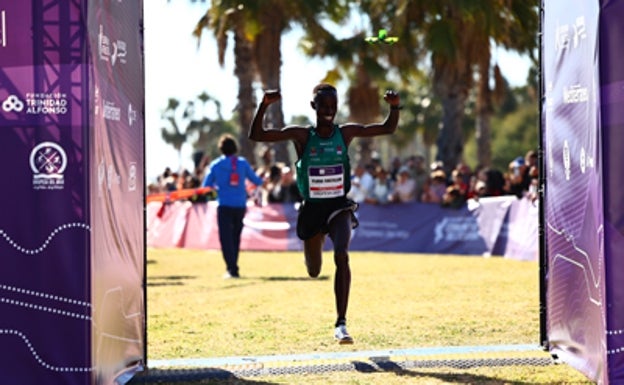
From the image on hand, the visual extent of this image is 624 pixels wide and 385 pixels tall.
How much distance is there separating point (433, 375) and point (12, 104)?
3338 millimetres

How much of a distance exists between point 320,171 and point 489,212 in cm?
1385

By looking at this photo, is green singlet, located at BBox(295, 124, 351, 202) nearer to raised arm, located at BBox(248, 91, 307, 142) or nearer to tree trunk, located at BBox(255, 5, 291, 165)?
raised arm, located at BBox(248, 91, 307, 142)

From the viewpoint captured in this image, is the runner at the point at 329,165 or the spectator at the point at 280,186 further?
the spectator at the point at 280,186

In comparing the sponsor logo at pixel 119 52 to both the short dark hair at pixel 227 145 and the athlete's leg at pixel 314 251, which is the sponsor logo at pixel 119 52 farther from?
the short dark hair at pixel 227 145

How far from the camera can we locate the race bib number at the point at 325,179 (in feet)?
30.2

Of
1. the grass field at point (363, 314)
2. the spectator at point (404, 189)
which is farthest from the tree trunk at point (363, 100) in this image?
the grass field at point (363, 314)

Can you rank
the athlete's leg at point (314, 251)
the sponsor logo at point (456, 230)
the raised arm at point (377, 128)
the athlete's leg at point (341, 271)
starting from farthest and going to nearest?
the sponsor logo at point (456, 230) < the athlete's leg at point (314, 251) < the raised arm at point (377, 128) < the athlete's leg at point (341, 271)

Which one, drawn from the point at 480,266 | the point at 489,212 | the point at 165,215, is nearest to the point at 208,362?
the point at 480,266

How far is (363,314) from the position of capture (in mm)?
12297

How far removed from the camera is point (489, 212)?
22656 millimetres

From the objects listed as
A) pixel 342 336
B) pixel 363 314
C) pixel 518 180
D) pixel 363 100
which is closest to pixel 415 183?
pixel 518 180

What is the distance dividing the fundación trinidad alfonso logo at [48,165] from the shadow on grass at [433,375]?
8.65 feet

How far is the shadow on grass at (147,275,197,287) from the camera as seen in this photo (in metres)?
17.5

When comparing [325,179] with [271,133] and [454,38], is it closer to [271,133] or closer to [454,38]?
[271,133]
